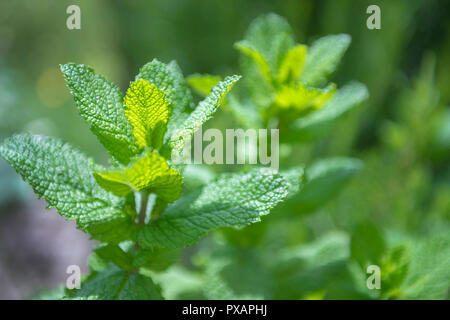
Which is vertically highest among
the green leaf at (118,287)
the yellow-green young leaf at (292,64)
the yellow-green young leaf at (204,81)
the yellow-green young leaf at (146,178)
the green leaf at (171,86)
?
the yellow-green young leaf at (292,64)

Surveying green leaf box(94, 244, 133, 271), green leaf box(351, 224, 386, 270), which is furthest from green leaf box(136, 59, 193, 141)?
green leaf box(351, 224, 386, 270)

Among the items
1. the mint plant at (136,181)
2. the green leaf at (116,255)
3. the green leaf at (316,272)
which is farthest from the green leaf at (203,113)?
the green leaf at (316,272)

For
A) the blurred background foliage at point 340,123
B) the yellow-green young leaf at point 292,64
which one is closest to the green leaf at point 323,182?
the blurred background foliage at point 340,123

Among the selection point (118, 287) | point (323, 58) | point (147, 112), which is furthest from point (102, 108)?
point (323, 58)

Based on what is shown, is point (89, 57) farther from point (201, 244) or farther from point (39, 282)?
point (201, 244)

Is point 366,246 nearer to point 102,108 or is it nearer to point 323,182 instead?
point 323,182

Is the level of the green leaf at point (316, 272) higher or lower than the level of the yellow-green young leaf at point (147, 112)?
lower

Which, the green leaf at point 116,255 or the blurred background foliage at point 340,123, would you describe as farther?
the blurred background foliage at point 340,123

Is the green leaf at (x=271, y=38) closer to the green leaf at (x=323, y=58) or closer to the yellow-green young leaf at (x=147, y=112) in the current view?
the green leaf at (x=323, y=58)
